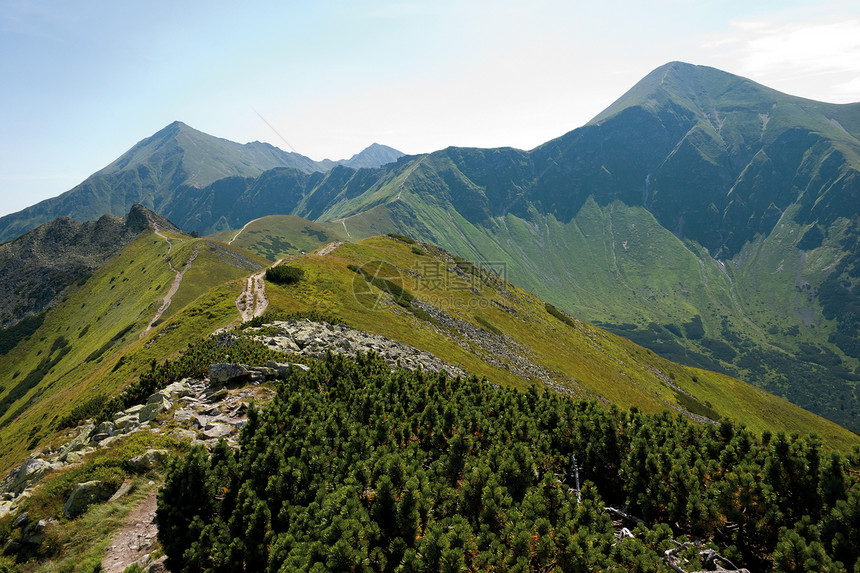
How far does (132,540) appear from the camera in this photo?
15.5m

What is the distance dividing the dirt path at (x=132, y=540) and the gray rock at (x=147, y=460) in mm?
2345

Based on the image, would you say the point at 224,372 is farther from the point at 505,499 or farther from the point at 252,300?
the point at 252,300

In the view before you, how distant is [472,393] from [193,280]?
129m

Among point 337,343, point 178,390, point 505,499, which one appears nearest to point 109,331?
point 337,343

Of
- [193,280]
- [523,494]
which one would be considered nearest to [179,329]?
[523,494]

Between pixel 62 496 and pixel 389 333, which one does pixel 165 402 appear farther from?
pixel 389 333

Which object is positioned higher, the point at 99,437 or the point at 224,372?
the point at 224,372

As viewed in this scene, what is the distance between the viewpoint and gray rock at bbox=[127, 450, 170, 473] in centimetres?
1914

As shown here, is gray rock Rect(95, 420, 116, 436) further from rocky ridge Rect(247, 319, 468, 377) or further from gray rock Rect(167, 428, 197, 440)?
rocky ridge Rect(247, 319, 468, 377)

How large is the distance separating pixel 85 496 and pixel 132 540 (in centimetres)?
345

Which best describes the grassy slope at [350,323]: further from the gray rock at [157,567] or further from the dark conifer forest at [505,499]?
the dark conifer forest at [505,499]

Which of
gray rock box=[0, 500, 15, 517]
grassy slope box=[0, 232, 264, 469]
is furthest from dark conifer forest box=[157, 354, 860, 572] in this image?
grassy slope box=[0, 232, 264, 469]

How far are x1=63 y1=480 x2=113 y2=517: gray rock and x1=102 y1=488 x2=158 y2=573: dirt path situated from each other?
5.49 feet

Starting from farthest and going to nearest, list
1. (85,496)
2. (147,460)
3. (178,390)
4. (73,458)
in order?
(178,390)
(73,458)
(147,460)
(85,496)
